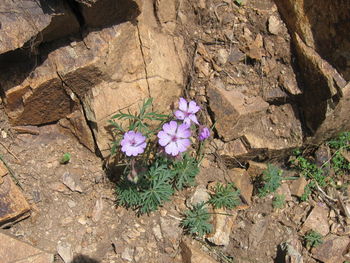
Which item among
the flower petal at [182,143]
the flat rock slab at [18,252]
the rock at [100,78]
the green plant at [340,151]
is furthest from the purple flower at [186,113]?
the green plant at [340,151]

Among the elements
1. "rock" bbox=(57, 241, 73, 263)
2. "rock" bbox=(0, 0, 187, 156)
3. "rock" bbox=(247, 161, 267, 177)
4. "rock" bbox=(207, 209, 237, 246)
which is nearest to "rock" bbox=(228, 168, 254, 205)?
"rock" bbox=(247, 161, 267, 177)

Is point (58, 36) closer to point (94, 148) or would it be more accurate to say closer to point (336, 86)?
point (94, 148)

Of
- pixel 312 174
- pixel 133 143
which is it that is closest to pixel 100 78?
pixel 133 143

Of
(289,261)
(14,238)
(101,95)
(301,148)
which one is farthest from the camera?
(301,148)

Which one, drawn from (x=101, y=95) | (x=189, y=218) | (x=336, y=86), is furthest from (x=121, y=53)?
(x=336, y=86)

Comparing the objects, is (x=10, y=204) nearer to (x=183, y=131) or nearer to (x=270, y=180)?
(x=183, y=131)

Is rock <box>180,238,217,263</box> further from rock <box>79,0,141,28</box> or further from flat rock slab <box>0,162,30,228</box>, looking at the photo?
rock <box>79,0,141,28</box>
